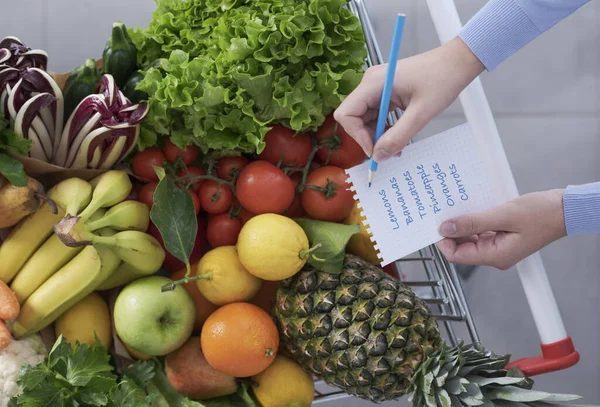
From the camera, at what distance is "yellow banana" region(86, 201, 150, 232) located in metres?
0.91

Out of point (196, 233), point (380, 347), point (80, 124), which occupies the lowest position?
point (380, 347)

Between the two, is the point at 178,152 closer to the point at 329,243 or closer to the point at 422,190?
the point at 329,243

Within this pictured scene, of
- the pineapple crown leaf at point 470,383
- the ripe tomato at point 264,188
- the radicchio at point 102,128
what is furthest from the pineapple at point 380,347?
the radicchio at point 102,128

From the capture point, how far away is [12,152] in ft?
2.92

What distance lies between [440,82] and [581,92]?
1.02 metres

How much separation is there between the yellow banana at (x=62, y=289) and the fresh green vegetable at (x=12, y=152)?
0.14 metres

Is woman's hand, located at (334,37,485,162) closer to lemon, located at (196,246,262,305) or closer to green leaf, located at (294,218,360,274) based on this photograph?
green leaf, located at (294,218,360,274)

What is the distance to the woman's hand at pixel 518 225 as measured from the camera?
0.84 metres

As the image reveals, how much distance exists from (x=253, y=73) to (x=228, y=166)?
0.59ft

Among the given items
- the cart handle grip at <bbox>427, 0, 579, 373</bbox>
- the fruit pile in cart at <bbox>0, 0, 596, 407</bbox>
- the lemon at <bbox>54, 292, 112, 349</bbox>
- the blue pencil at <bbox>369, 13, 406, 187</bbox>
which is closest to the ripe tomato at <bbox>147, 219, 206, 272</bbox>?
the fruit pile in cart at <bbox>0, 0, 596, 407</bbox>

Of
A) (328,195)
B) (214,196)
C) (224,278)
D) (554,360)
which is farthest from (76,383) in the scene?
(554,360)

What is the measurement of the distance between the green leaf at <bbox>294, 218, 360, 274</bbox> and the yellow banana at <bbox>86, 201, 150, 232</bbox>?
269 millimetres

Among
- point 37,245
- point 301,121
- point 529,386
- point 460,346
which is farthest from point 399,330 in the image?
point 37,245

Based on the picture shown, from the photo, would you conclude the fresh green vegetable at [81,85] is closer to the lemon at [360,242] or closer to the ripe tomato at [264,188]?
the ripe tomato at [264,188]
